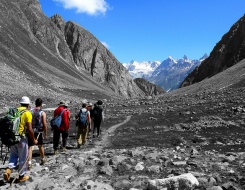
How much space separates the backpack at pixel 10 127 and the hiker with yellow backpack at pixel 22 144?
0.11 meters

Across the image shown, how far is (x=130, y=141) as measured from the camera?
18844mm

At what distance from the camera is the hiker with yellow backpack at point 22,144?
9852 millimetres

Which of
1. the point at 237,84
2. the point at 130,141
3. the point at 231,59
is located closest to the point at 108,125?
the point at 130,141

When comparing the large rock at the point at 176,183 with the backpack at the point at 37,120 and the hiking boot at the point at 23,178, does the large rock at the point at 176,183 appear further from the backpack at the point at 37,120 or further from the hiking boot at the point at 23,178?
the backpack at the point at 37,120

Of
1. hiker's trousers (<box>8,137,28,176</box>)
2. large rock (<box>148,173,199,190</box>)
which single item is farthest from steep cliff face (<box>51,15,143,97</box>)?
large rock (<box>148,173,199,190</box>)

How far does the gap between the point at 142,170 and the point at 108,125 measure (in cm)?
1614

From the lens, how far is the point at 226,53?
427ft

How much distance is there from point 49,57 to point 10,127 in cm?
11241

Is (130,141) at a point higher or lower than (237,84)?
lower

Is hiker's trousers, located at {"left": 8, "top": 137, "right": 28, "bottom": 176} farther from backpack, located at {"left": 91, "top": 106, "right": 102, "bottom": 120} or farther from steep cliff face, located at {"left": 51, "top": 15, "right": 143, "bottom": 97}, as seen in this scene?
steep cliff face, located at {"left": 51, "top": 15, "right": 143, "bottom": 97}

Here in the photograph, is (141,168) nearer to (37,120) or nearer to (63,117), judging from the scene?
(37,120)

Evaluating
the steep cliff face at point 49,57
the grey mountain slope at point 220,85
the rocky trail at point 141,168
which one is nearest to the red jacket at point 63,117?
the rocky trail at point 141,168

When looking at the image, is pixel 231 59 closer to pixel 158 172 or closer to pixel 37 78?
pixel 37 78

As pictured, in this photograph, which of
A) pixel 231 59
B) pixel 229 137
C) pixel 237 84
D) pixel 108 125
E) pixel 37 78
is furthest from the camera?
pixel 231 59
